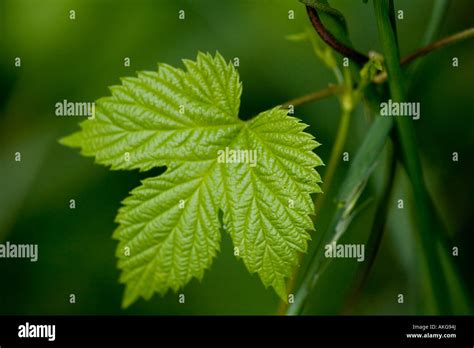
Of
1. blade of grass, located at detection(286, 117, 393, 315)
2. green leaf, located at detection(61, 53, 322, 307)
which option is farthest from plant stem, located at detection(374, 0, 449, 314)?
green leaf, located at detection(61, 53, 322, 307)

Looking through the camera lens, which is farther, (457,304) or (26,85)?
(26,85)

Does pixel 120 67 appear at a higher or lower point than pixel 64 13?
lower

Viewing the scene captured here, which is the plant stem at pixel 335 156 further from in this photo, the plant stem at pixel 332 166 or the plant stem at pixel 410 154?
the plant stem at pixel 410 154

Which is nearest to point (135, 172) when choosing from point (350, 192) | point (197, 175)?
point (197, 175)

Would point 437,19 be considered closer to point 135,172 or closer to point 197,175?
point 197,175
